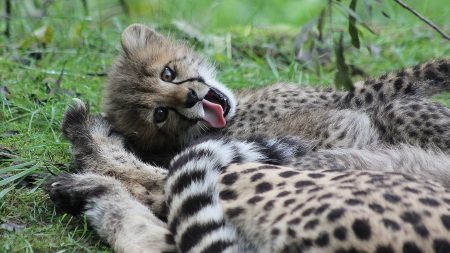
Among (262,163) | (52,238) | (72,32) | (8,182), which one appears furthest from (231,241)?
(72,32)

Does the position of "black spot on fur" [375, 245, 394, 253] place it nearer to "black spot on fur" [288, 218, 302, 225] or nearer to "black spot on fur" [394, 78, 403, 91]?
"black spot on fur" [288, 218, 302, 225]

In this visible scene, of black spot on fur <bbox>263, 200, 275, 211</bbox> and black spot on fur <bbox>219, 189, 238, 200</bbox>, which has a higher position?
black spot on fur <bbox>263, 200, 275, 211</bbox>

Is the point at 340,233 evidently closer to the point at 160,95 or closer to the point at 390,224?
the point at 390,224

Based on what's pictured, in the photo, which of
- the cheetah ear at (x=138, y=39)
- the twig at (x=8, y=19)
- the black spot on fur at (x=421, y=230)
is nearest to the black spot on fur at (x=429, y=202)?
the black spot on fur at (x=421, y=230)

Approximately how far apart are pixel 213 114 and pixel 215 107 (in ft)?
0.15

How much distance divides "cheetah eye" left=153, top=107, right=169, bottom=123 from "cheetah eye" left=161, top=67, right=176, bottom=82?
0.18 meters

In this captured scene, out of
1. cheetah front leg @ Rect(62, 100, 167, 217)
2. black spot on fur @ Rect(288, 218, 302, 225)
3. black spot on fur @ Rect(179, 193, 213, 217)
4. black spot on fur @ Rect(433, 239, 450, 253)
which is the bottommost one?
cheetah front leg @ Rect(62, 100, 167, 217)

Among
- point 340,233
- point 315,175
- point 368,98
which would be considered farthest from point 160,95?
point 340,233

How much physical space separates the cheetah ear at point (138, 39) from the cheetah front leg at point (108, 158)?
522 millimetres

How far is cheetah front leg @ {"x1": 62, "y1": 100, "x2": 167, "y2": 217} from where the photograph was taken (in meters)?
3.54

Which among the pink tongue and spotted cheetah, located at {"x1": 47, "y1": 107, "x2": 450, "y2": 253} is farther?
the pink tongue

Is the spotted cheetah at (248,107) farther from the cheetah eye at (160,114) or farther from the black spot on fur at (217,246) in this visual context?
the black spot on fur at (217,246)

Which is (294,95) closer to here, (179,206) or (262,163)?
(262,163)

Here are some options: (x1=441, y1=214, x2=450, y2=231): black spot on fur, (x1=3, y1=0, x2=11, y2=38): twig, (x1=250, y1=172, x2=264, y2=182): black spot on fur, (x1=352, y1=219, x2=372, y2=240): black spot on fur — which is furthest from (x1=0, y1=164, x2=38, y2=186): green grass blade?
(x1=3, y1=0, x2=11, y2=38): twig
